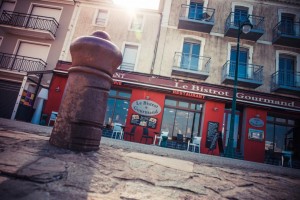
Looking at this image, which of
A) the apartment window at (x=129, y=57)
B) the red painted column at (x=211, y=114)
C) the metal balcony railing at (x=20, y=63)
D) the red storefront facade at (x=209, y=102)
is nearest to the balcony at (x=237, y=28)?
the red storefront facade at (x=209, y=102)

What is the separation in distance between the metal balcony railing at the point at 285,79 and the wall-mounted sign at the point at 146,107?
7.68 meters

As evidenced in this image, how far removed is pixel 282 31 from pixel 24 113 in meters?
18.1

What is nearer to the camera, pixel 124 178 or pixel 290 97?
pixel 124 178

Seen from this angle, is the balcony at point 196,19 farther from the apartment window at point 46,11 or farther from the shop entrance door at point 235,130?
the apartment window at point 46,11

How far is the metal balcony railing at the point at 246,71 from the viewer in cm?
1220

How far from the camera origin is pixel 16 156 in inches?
48.6

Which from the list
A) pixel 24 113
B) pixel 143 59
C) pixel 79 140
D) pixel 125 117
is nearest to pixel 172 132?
pixel 125 117

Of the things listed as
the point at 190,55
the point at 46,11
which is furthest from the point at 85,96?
the point at 46,11

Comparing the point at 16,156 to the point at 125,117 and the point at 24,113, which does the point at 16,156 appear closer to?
the point at 125,117

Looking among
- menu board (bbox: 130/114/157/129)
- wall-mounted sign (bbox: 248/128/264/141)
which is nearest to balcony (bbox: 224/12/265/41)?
wall-mounted sign (bbox: 248/128/264/141)

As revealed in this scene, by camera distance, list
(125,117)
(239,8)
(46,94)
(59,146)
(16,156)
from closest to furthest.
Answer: (16,156), (59,146), (46,94), (125,117), (239,8)

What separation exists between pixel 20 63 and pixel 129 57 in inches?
316

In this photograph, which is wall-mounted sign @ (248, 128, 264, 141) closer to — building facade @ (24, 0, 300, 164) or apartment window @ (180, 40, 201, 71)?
building facade @ (24, 0, 300, 164)

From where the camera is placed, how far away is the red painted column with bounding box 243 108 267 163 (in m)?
11.5
